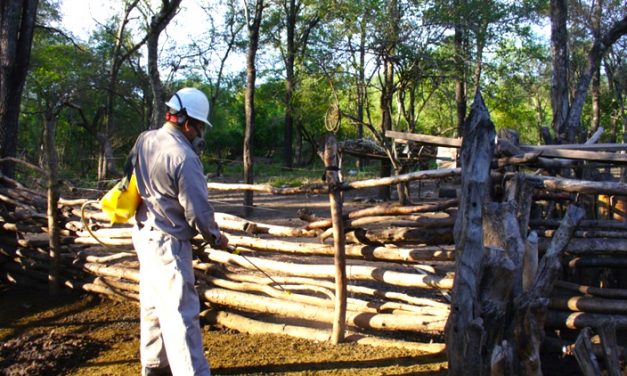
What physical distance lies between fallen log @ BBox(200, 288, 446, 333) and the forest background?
2503mm

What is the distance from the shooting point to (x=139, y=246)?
333 centimetres

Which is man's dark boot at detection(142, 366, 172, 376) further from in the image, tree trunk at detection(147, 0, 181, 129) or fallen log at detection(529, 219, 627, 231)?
tree trunk at detection(147, 0, 181, 129)

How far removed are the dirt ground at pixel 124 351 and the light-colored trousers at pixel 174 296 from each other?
2.01ft

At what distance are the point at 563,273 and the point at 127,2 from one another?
70.1 feet

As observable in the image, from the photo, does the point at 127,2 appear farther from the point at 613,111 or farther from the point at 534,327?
→ the point at 613,111

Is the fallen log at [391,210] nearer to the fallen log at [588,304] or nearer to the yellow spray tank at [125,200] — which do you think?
the fallen log at [588,304]

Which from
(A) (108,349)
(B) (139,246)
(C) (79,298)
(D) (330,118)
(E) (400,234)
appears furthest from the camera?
(D) (330,118)

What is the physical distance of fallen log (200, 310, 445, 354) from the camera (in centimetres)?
383

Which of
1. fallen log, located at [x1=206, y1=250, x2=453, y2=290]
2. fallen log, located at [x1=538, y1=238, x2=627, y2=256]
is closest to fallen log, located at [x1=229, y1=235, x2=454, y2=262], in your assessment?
fallen log, located at [x1=206, y1=250, x2=453, y2=290]

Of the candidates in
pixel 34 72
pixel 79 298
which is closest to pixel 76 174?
pixel 34 72

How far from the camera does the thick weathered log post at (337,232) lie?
3834mm

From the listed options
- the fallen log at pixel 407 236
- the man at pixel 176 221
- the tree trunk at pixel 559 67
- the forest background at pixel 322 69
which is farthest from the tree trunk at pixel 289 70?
the man at pixel 176 221

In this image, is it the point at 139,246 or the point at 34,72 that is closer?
the point at 139,246

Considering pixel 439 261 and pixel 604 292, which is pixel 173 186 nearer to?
pixel 439 261
